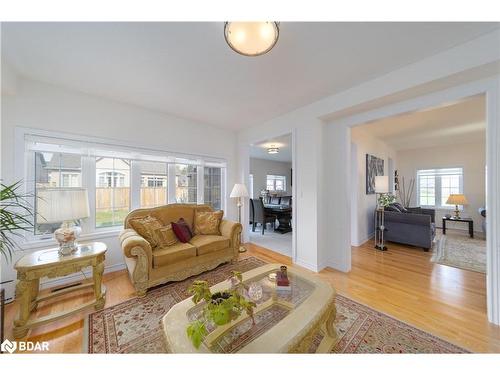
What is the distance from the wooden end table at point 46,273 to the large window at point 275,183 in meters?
6.94

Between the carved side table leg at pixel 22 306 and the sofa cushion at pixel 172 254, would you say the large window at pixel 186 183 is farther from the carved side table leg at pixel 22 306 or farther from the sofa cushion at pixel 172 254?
the carved side table leg at pixel 22 306

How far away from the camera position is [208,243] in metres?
2.73

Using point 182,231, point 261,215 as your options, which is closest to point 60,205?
point 182,231

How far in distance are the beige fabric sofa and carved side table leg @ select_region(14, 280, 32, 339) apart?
0.73m

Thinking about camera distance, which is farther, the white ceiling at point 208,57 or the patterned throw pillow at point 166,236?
the patterned throw pillow at point 166,236

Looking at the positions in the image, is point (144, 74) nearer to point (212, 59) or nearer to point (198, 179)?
point (212, 59)

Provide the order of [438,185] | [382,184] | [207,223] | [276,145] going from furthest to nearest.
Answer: [438,185] < [276,145] < [382,184] < [207,223]

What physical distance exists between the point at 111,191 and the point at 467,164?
29.2 ft

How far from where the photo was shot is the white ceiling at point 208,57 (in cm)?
154

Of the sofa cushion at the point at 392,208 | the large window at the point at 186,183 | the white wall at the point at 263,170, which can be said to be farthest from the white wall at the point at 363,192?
the white wall at the point at 263,170

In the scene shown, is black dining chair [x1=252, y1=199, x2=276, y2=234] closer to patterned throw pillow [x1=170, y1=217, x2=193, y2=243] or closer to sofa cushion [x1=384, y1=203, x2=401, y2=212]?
patterned throw pillow [x1=170, y1=217, x2=193, y2=243]

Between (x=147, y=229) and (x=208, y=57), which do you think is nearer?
(x=208, y=57)

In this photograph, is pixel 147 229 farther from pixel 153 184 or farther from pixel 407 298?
pixel 407 298

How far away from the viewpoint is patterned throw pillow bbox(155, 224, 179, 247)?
2.57 m
